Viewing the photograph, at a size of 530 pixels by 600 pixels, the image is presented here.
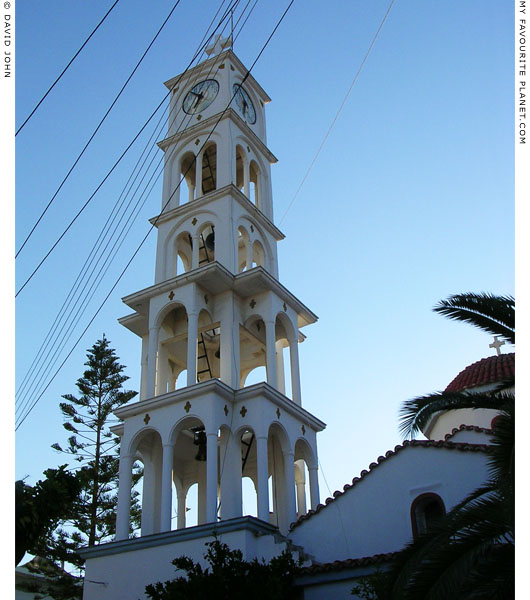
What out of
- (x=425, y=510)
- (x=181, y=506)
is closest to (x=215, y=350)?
(x=181, y=506)

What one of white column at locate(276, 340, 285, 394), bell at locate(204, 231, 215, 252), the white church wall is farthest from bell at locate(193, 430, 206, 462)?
bell at locate(204, 231, 215, 252)

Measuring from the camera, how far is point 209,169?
23.8 m

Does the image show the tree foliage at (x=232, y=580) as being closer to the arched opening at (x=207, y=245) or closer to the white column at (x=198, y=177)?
the arched opening at (x=207, y=245)

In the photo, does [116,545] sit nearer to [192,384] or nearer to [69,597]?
[192,384]

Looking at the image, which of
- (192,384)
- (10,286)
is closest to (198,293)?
(192,384)

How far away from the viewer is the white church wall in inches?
594

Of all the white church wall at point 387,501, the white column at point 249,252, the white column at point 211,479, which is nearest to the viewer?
the white church wall at point 387,501

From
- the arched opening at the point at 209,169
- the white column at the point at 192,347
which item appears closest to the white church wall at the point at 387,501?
the white column at the point at 192,347

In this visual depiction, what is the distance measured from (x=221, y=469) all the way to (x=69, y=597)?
10159mm

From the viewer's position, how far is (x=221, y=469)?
1755 centimetres

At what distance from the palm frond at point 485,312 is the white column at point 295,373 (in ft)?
28.7

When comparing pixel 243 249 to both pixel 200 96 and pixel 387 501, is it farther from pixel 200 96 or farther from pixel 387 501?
pixel 387 501

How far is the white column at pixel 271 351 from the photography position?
1895 centimetres

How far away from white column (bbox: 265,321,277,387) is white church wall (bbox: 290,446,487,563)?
387 cm
